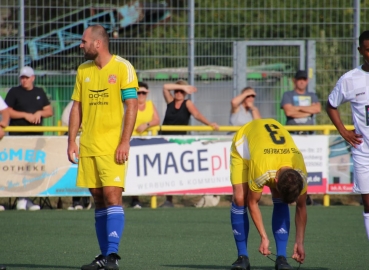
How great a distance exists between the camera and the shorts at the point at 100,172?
24.9 ft

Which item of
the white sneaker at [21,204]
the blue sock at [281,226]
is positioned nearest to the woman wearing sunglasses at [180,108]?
the white sneaker at [21,204]

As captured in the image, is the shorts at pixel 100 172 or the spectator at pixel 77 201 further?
the spectator at pixel 77 201

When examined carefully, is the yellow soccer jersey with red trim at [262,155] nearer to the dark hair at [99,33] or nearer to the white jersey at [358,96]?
the white jersey at [358,96]

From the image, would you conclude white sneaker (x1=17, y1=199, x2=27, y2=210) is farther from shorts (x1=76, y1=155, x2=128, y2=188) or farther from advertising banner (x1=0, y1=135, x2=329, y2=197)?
shorts (x1=76, y1=155, x2=128, y2=188)

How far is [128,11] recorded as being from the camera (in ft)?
54.5

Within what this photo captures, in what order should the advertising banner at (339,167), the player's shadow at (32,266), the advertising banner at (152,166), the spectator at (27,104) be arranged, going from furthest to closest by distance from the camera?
the advertising banner at (339,167) < the spectator at (27,104) < the advertising banner at (152,166) < the player's shadow at (32,266)

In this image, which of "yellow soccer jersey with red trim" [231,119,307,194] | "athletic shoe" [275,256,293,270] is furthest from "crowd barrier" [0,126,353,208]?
"athletic shoe" [275,256,293,270]

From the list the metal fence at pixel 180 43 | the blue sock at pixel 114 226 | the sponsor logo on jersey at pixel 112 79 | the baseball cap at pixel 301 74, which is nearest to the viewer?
the blue sock at pixel 114 226

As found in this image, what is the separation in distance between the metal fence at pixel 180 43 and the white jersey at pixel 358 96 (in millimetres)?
8107

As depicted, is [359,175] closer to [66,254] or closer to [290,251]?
[290,251]

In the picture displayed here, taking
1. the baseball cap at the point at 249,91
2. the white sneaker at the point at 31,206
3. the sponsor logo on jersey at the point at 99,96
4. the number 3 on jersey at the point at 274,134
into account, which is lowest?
the white sneaker at the point at 31,206

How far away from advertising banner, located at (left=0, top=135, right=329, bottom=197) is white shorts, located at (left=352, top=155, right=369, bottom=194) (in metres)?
6.84

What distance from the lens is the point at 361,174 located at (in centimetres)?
782

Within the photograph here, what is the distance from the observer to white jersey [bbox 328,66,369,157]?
306 inches
